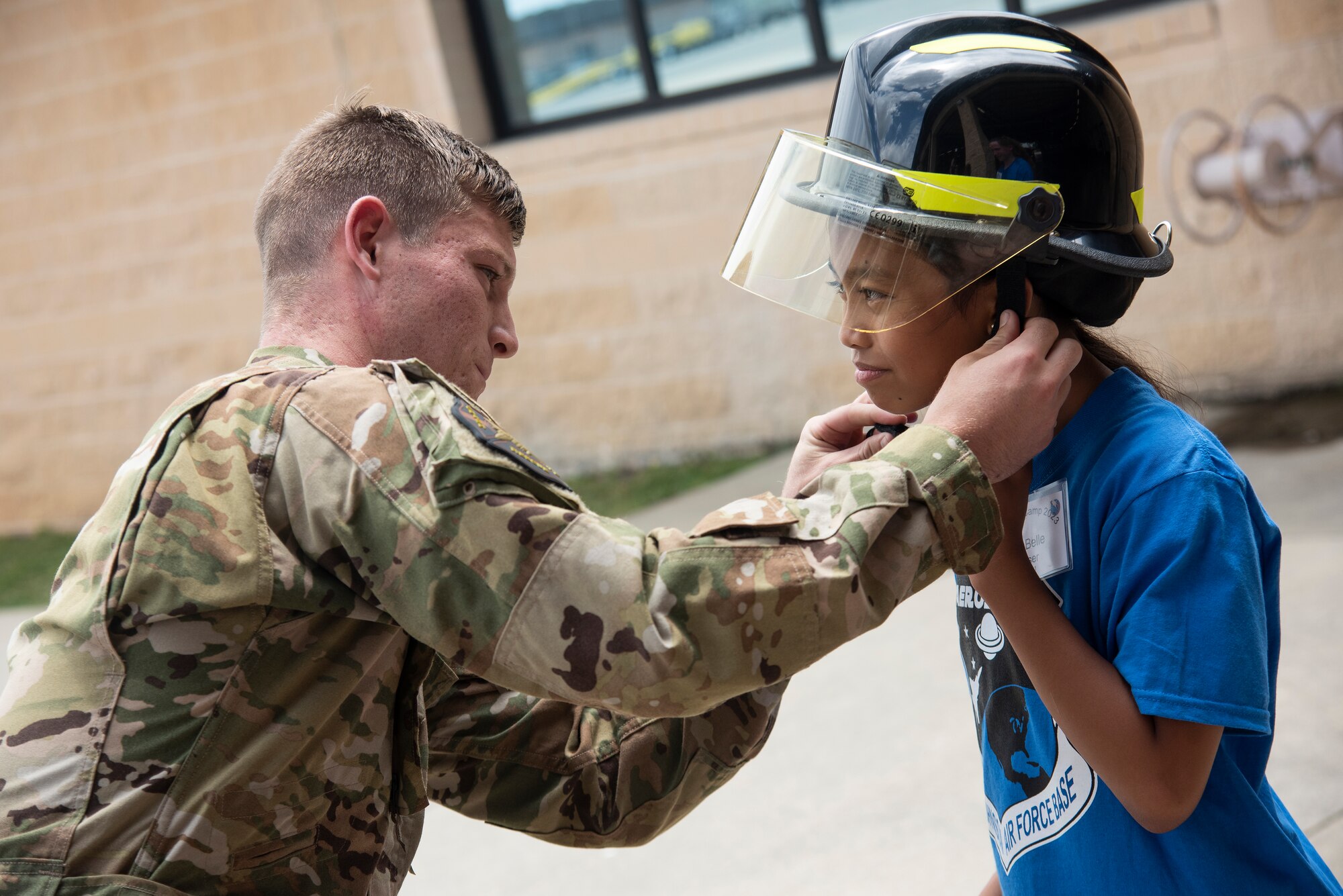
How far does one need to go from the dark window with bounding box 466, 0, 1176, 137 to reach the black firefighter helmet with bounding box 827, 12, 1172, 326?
5.34 m

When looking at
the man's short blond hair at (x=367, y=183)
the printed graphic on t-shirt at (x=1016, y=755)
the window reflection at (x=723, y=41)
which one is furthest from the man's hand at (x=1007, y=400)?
the window reflection at (x=723, y=41)

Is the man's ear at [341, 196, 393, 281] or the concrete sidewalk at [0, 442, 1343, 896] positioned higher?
the man's ear at [341, 196, 393, 281]

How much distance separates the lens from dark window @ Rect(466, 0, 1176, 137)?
7.07 meters

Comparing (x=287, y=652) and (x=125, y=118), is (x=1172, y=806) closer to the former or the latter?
(x=287, y=652)

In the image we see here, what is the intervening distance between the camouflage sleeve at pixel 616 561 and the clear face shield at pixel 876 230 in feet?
1.25

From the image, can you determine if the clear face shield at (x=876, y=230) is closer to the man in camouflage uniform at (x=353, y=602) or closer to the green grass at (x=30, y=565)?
the man in camouflage uniform at (x=353, y=602)

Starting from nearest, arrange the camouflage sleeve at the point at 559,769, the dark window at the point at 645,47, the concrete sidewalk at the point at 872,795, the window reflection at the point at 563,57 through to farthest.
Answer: the camouflage sleeve at the point at 559,769 < the concrete sidewalk at the point at 872,795 < the dark window at the point at 645,47 < the window reflection at the point at 563,57

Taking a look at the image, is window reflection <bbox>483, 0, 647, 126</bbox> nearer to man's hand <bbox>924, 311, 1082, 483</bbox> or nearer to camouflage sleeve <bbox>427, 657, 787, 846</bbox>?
camouflage sleeve <bbox>427, 657, 787, 846</bbox>

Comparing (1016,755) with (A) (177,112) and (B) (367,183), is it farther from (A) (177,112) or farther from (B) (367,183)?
(A) (177,112)

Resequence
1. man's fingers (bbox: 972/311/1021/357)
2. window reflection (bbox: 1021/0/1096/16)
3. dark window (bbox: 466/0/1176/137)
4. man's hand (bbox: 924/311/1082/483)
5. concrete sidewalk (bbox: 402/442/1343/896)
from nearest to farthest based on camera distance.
→ man's hand (bbox: 924/311/1082/483) → man's fingers (bbox: 972/311/1021/357) → concrete sidewalk (bbox: 402/442/1343/896) → window reflection (bbox: 1021/0/1096/16) → dark window (bbox: 466/0/1176/137)

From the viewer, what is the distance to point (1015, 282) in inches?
66.4

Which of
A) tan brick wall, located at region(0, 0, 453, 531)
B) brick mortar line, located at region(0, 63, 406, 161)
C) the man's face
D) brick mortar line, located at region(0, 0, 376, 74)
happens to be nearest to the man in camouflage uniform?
the man's face

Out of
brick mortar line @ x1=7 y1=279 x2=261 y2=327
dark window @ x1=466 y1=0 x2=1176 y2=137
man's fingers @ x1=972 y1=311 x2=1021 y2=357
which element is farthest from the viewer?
brick mortar line @ x1=7 y1=279 x2=261 y2=327

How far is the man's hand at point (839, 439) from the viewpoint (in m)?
1.87
